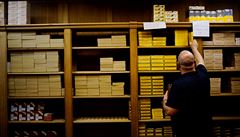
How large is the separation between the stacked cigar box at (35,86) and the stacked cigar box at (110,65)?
2.10ft

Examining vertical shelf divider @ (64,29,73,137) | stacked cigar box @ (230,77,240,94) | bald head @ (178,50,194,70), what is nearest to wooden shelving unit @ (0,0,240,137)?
vertical shelf divider @ (64,29,73,137)

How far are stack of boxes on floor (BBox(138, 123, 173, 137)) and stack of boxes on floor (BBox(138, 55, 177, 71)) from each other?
815 mm

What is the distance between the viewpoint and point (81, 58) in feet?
14.6

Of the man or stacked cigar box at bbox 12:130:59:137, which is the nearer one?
the man

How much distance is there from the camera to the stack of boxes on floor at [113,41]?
406cm

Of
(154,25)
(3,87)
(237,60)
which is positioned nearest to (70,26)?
(154,25)

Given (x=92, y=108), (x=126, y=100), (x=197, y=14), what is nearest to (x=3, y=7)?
(x=92, y=108)

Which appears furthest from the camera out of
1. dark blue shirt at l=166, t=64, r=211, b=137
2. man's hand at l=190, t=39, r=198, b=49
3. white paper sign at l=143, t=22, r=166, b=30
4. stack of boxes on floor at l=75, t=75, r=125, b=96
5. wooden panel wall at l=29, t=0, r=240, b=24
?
wooden panel wall at l=29, t=0, r=240, b=24

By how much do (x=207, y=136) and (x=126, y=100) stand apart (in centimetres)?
190

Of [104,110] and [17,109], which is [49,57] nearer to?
[17,109]

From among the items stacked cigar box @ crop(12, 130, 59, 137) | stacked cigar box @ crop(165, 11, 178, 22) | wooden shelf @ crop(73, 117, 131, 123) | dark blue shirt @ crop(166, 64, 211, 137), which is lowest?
stacked cigar box @ crop(12, 130, 59, 137)

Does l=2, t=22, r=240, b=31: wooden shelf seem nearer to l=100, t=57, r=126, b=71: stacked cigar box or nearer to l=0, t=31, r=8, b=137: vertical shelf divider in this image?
l=0, t=31, r=8, b=137: vertical shelf divider

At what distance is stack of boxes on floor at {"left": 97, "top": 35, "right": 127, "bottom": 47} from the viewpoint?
13.3 feet

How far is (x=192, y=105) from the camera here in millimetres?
2672
